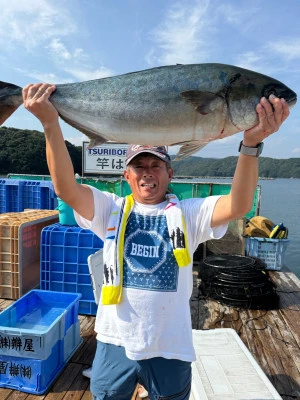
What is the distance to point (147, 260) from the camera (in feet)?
6.98

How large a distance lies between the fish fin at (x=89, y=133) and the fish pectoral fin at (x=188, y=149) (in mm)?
502

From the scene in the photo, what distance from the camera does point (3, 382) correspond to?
3.41 metres

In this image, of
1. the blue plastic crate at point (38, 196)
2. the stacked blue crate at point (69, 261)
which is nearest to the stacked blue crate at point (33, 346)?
the stacked blue crate at point (69, 261)

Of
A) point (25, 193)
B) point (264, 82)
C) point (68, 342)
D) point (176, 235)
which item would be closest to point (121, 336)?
point (176, 235)

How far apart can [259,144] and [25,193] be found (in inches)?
353

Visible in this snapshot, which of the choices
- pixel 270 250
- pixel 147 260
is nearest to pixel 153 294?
pixel 147 260

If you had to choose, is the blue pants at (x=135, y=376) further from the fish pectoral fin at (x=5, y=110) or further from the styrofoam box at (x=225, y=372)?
the fish pectoral fin at (x=5, y=110)

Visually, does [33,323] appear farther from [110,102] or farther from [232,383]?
[110,102]

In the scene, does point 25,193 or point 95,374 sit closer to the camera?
point 95,374

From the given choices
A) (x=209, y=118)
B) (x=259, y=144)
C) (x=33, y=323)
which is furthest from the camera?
(x=33, y=323)

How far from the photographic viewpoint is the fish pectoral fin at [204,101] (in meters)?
1.77

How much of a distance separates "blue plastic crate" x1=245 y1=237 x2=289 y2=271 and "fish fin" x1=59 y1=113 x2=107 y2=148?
260 inches

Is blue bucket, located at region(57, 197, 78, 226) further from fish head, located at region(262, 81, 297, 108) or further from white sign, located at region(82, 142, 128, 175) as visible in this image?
fish head, located at region(262, 81, 297, 108)

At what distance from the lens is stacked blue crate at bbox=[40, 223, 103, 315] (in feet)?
16.5
